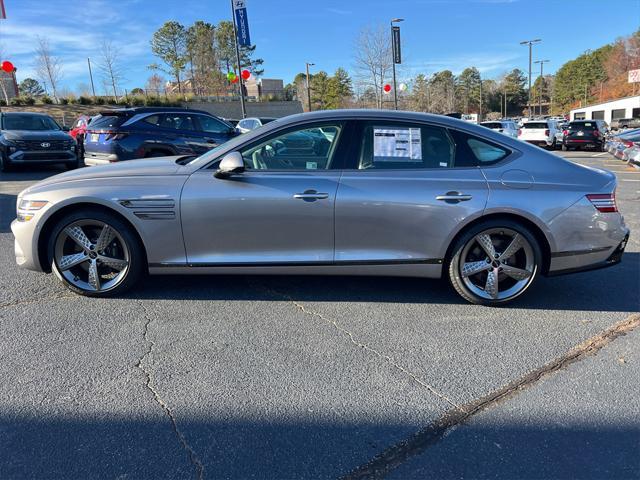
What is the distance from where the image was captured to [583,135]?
74.8 feet

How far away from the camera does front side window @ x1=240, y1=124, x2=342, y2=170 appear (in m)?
3.81

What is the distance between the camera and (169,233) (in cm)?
372

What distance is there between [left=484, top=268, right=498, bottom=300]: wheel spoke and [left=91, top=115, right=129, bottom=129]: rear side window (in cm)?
898

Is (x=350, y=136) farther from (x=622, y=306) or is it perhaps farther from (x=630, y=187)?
(x=630, y=187)

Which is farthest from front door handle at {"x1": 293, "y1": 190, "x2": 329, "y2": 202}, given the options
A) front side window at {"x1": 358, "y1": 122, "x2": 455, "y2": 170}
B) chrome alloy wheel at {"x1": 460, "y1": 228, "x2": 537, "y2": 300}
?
chrome alloy wheel at {"x1": 460, "y1": 228, "x2": 537, "y2": 300}

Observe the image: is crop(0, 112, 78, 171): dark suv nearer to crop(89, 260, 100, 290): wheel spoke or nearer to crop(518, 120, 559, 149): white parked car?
crop(89, 260, 100, 290): wheel spoke

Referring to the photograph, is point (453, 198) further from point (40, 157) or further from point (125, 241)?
point (40, 157)

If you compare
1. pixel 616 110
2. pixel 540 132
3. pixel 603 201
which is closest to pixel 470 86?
pixel 616 110

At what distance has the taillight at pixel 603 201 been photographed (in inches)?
146

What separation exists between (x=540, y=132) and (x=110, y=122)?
70.5ft

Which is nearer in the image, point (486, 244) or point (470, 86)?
point (486, 244)

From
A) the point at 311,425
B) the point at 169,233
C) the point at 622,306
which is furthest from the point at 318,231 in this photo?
the point at 622,306

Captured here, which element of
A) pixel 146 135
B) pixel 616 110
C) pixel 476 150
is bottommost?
pixel 476 150

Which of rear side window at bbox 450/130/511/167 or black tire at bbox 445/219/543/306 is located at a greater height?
rear side window at bbox 450/130/511/167
